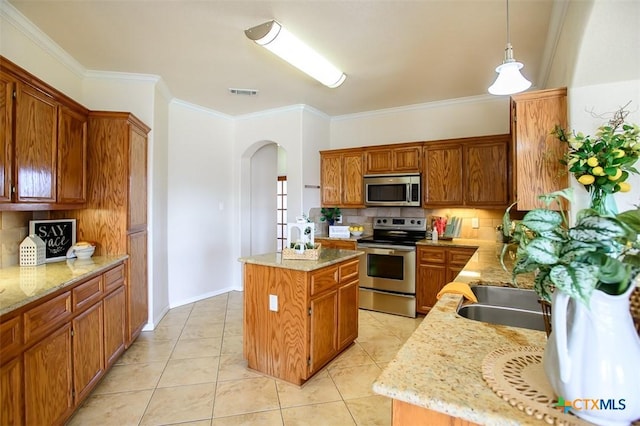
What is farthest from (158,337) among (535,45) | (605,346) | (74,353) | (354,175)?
(535,45)

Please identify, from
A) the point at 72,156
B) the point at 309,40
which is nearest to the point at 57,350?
the point at 72,156

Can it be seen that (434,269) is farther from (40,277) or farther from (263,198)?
(40,277)

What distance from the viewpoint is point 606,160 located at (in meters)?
1.64

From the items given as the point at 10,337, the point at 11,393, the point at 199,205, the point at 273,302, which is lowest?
the point at 11,393

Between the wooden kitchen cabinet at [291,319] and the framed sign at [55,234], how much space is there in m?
1.52

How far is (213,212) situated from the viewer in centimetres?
470

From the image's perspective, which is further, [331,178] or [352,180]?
[331,178]

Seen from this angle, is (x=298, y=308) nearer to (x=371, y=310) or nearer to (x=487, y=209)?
(x=371, y=310)

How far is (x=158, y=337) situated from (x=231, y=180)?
248cm

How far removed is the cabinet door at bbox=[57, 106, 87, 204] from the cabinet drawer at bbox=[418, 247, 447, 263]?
3.48 meters

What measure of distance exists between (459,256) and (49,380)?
3639 millimetres

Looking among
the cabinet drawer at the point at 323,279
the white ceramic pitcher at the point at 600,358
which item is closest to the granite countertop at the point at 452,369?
the white ceramic pitcher at the point at 600,358

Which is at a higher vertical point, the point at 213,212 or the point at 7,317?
the point at 213,212

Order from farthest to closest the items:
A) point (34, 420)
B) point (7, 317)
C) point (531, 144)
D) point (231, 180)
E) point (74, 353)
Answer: point (231, 180) < point (531, 144) < point (74, 353) < point (34, 420) < point (7, 317)
